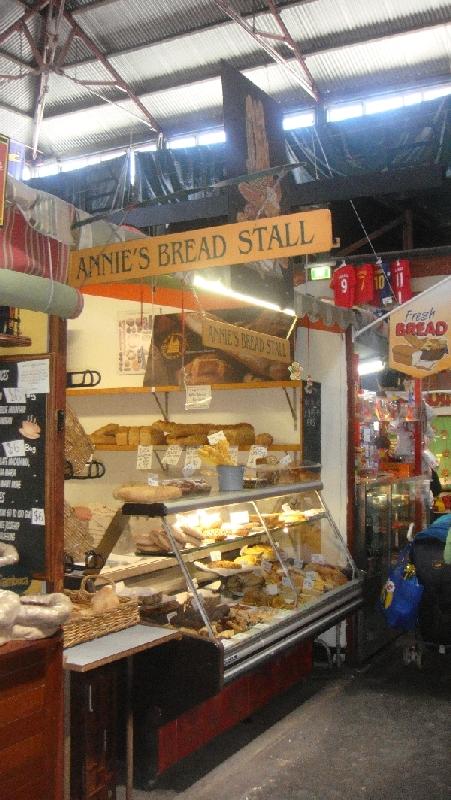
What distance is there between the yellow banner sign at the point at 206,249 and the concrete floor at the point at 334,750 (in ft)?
10.1

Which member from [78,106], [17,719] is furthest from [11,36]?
[17,719]

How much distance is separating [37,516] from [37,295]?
1.18 metres

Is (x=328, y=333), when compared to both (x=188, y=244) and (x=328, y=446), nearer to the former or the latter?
(x=328, y=446)

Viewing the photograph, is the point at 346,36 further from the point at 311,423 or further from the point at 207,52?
the point at 311,423

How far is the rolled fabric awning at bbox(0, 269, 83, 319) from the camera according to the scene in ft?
11.0

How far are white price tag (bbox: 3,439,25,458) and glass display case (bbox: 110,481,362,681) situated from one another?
91cm

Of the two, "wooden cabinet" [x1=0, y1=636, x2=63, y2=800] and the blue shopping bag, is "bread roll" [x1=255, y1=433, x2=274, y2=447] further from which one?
"wooden cabinet" [x1=0, y1=636, x2=63, y2=800]

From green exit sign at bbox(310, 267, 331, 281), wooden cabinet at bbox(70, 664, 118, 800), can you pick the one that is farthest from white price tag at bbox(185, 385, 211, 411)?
green exit sign at bbox(310, 267, 331, 281)

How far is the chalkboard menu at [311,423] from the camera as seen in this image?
6.75 meters

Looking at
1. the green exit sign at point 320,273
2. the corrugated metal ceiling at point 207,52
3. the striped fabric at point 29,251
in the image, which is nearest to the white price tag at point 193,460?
the striped fabric at point 29,251

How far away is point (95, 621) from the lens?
377cm

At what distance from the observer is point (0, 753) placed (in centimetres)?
286

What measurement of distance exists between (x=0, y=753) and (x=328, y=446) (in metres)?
4.63

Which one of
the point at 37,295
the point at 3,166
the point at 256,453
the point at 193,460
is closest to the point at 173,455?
the point at 193,460
